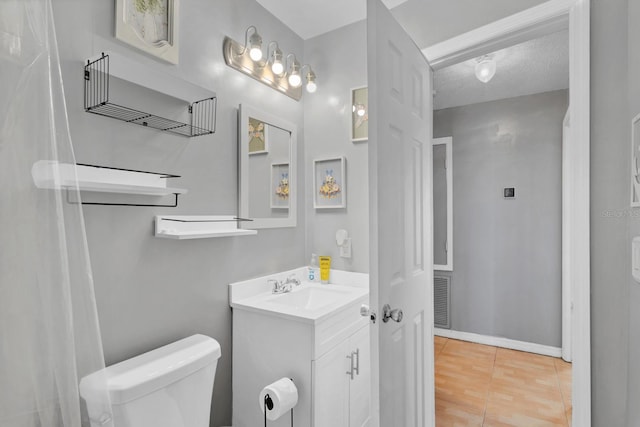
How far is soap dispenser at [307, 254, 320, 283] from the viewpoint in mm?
2338

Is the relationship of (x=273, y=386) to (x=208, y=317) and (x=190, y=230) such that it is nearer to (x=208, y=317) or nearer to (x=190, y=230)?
(x=208, y=317)

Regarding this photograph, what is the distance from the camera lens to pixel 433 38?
163cm

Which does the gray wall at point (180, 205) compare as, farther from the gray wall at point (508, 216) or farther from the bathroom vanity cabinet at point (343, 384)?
the gray wall at point (508, 216)

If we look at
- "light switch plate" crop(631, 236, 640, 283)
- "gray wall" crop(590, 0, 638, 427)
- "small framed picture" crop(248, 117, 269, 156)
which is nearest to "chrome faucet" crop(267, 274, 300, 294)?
"small framed picture" crop(248, 117, 269, 156)

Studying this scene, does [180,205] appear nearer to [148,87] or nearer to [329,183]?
[148,87]

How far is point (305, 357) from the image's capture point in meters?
1.54

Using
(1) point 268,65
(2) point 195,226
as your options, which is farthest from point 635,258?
(1) point 268,65

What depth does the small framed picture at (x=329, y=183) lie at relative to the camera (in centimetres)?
229

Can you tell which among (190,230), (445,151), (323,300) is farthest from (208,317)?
(445,151)

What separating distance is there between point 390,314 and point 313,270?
1182 millimetres

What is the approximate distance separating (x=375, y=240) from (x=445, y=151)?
8.99ft

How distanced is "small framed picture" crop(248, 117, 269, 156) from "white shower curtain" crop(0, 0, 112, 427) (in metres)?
1.28

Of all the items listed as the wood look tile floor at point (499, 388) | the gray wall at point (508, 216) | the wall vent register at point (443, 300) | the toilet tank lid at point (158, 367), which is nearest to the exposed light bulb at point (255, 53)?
the toilet tank lid at point (158, 367)

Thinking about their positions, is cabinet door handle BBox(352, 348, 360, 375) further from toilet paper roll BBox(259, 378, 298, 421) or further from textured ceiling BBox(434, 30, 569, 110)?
textured ceiling BBox(434, 30, 569, 110)
